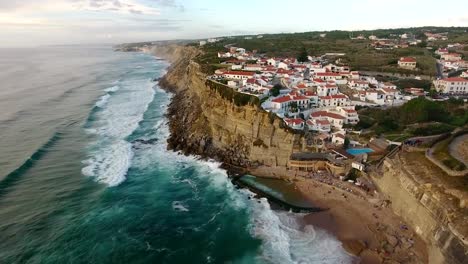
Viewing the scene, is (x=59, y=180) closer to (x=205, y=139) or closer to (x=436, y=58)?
(x=205, y=139)

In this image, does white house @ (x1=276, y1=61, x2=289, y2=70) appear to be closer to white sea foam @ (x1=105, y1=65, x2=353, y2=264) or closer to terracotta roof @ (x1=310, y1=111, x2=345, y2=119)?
terracotta roof @ (x1=310, y1=111, x2=345, y2=119)

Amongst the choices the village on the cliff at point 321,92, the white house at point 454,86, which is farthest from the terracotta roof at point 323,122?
the white house at point 454,86

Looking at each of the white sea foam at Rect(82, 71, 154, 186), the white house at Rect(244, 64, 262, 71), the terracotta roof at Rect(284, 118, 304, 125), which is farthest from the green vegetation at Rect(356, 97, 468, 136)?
the white sea foam at Rect(82, 71, 154, 186)

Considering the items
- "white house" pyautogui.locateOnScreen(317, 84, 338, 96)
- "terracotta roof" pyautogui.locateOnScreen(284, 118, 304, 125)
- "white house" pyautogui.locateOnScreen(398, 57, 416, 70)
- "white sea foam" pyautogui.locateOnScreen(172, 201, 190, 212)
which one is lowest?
"white sea foam" pyautogui.locateOnScreen(172, 201, 190, 212)

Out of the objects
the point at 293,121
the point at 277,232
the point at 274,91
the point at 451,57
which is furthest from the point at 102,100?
the point at 451,57

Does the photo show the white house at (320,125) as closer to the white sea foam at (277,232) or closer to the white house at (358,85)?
the white sea foam at (277,232)
